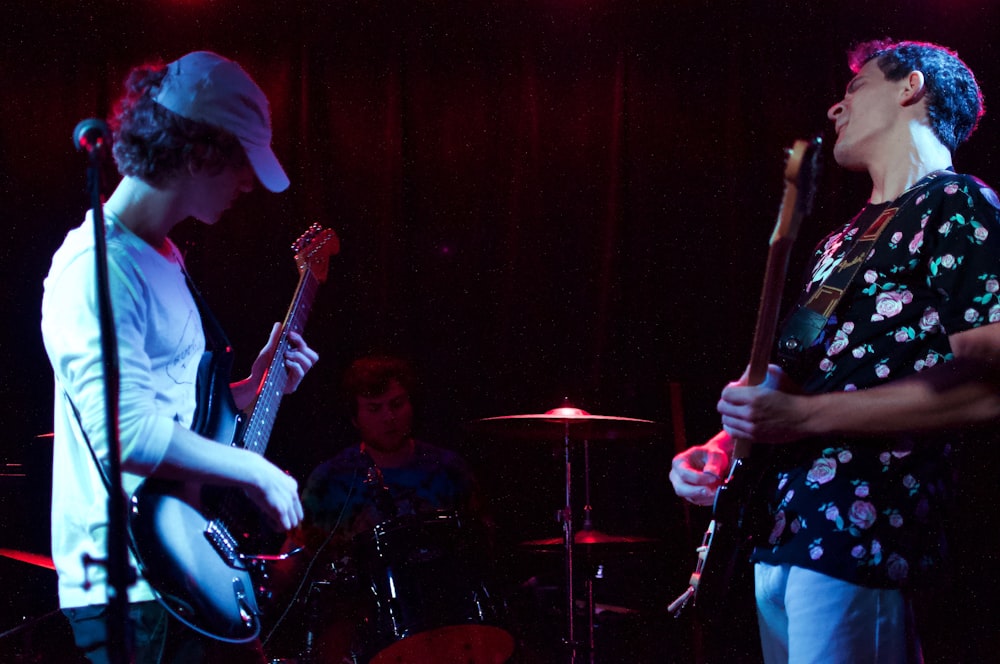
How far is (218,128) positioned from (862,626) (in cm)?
179

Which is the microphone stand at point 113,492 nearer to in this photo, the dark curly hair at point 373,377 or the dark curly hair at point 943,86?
the dark curly hair at point 943,86

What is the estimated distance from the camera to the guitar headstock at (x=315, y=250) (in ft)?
9.55

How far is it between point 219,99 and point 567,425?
2.88 m

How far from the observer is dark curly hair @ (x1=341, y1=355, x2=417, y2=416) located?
4875 millimetres

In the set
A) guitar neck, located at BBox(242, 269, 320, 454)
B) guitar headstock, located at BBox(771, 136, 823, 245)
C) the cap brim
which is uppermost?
the cap brim

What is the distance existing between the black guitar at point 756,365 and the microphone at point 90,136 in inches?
52.3

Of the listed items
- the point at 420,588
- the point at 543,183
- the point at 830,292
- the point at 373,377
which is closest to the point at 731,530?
the point at 830,292

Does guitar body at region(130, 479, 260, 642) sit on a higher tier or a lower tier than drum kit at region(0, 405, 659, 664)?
higher

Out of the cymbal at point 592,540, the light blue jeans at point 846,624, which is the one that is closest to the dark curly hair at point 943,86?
the light blue jeans at point 846,624

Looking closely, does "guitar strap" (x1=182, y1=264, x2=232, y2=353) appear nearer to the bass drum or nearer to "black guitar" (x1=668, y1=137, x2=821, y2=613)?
"black guitar" (x1=668, y1=137, x2=821, y2=613)

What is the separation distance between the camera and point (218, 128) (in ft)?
6.97

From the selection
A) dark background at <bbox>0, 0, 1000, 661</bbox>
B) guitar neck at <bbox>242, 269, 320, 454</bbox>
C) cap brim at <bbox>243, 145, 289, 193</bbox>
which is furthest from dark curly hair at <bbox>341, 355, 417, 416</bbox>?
cap brim at <bbox>243, 145, 289, 193</bbox>

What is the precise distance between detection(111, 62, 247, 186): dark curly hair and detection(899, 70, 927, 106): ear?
1.65 meters

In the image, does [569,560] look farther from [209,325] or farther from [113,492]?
[113,492]
